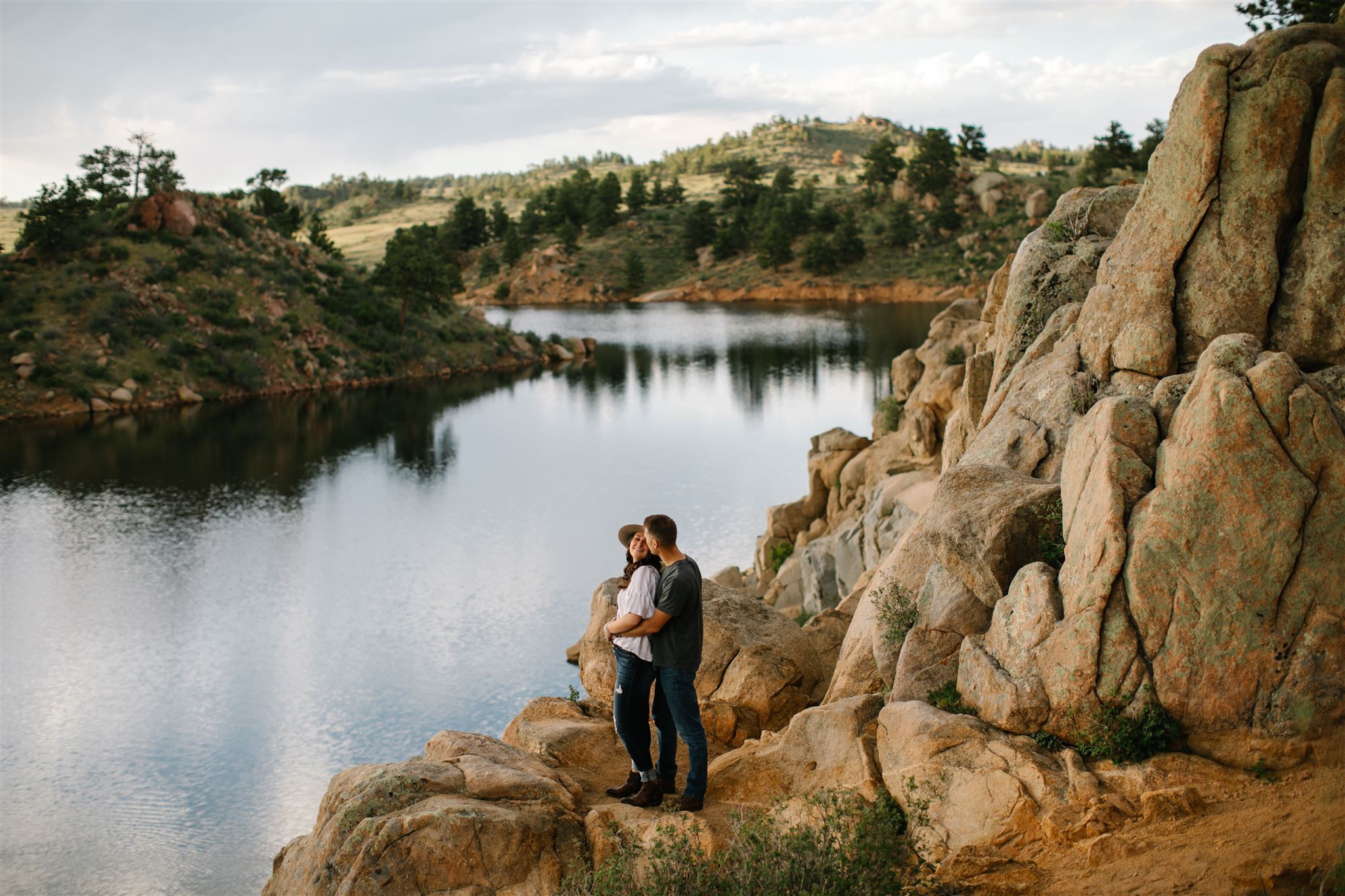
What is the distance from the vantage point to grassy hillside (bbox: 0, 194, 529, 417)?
55531 millimetres

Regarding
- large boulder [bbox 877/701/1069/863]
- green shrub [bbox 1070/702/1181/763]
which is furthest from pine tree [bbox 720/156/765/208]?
green shrub [bbox 1070/702/1181/763]

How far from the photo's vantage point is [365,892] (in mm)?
9328

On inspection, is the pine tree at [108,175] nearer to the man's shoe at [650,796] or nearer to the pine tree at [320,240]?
the pine tree at [320,240]

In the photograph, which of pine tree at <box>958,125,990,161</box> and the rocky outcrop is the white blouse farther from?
pine tree at <box>958,125,990,161</box>

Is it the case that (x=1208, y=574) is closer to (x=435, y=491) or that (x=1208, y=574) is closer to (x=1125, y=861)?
(x=1125, y=861)

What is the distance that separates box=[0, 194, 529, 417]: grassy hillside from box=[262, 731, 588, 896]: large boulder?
51.1 m

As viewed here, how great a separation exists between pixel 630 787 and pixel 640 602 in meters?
2.17

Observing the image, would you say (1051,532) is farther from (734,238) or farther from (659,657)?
(734,238)

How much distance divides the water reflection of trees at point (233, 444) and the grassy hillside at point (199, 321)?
2.80m

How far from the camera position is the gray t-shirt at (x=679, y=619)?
31.9 feet

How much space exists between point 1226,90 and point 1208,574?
641cm

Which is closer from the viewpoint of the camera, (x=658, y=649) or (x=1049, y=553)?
(x=658, y=649)

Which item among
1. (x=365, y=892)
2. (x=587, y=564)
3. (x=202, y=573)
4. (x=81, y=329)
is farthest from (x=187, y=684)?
(x=81, y=329)

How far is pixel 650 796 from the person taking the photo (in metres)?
10.4
